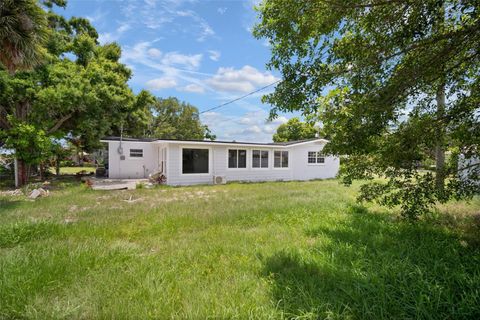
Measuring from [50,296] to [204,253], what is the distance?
2.03m

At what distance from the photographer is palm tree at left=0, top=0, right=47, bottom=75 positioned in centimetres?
569

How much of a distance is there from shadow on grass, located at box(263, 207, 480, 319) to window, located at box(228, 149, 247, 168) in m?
10.9

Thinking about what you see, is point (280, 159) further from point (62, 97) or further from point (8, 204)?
point (8, 204)

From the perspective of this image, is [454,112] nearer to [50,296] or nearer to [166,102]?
[50,296]

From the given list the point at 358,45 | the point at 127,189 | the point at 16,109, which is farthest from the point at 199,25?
the point at 16,109

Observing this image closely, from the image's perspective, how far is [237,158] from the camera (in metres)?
15.7

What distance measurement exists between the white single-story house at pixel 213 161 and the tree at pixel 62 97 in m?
1.95

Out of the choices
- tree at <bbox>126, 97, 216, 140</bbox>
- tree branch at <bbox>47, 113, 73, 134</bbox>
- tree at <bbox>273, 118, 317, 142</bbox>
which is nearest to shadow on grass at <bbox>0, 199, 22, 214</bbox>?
tree branch at <bbox>47, 113, 73, 134</bbox>

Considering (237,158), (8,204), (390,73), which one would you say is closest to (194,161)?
(237,158)

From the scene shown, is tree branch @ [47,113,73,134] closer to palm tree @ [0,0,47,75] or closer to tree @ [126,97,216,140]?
palm tree @ [0,0,47,75]

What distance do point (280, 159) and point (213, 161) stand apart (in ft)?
16.7

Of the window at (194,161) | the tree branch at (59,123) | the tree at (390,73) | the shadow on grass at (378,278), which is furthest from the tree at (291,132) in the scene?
the shadow on grass at (378,278)

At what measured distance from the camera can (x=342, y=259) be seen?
12.5 ft

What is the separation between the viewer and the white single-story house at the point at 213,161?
1384 centimetres
